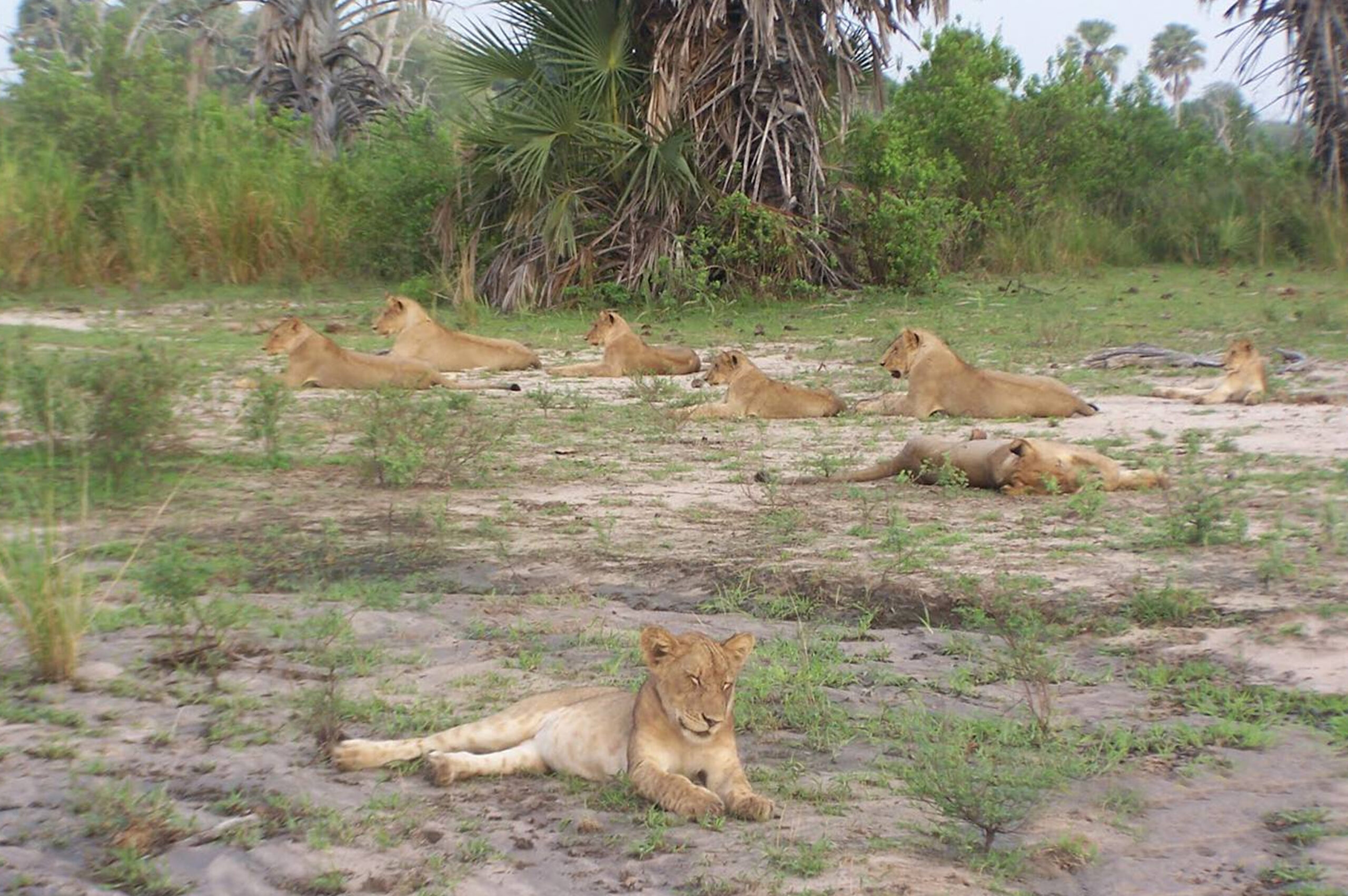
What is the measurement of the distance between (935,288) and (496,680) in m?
13.2

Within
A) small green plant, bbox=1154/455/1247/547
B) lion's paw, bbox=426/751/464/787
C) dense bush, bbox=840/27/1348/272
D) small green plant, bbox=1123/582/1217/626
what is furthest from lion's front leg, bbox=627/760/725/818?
dense bush, bbox=840/27/1348/272

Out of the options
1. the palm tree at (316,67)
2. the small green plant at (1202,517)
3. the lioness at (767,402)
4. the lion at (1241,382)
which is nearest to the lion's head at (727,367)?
the lioness at (767,402)

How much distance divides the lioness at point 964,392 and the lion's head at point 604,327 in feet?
9.62

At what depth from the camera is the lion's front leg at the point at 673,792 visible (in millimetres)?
3492

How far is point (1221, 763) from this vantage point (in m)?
3.87

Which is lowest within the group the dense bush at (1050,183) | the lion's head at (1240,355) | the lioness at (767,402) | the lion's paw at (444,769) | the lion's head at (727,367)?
the lion's paw at (444,769)

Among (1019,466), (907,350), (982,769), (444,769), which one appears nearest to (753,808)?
(982,769)

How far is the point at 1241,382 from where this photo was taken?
9.59m

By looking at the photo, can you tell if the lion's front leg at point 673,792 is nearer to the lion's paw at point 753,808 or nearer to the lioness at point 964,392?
the lion's paw at point 753,808

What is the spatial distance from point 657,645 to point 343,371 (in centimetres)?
728

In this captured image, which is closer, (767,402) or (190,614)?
(190,614)

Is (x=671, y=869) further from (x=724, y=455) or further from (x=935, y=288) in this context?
(x=935, y=288)

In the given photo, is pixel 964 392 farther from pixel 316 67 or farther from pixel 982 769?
pixel 316 67

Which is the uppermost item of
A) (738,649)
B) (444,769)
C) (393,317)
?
(393,317)
